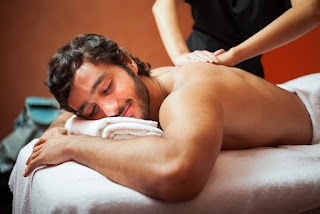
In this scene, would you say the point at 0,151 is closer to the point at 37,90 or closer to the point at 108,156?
the point at 37,90

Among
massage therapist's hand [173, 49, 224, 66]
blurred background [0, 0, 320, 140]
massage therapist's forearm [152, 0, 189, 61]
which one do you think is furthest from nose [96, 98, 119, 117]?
blurred background [0, 0, 320, 140]

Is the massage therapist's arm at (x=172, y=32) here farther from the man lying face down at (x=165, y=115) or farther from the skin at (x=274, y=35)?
the man lying face down at (x=165, y=115)

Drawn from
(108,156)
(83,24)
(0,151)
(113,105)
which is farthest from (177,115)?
(83,24)

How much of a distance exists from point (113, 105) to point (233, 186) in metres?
0.51

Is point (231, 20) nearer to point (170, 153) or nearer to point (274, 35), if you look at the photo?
point (274, 35)

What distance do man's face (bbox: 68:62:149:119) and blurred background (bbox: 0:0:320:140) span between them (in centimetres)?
189

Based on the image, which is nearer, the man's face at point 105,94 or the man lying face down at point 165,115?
the man lying face down at point 165,115

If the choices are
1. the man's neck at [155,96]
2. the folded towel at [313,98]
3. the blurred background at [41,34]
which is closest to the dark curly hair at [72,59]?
the man's neck at [155,96]

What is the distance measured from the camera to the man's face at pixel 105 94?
1040 millimetres

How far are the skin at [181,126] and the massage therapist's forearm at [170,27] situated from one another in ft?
0.96

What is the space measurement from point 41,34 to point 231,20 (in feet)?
6.27

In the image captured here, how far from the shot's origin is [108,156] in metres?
0.74

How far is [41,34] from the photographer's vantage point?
9.05ft

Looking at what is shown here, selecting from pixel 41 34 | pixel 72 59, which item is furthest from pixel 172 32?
pixel 41 34
